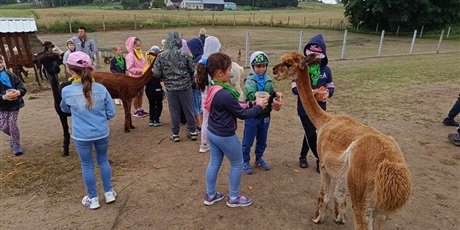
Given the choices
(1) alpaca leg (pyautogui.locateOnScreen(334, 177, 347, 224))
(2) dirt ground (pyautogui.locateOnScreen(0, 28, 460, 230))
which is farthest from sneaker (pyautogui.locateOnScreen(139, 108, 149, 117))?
(1) alpaca leg (pyautogui.locateOnScreen(334, 177, 347, 224))

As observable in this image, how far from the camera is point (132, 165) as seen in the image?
4723 mm

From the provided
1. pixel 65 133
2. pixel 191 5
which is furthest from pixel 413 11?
pixel 191 5

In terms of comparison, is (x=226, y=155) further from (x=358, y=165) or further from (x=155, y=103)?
(x=155, y=103)

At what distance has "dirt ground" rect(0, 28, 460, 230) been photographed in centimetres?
335

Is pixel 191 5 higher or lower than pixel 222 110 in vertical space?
higher

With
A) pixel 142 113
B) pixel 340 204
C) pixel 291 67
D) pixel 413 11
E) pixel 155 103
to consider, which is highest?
pixel 413 11

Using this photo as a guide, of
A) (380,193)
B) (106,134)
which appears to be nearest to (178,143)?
(106,134)

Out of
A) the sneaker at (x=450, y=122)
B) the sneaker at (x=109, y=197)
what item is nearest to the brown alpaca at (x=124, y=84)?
the sneaker at (x=109, y=197)

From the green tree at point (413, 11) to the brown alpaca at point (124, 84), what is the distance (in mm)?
32186

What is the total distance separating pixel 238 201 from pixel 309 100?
1.50m

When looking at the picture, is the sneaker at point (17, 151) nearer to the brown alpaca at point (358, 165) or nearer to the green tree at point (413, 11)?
the brown alpaca at point (358, 165)

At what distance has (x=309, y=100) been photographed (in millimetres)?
3361

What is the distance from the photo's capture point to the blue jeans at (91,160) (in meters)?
3.29

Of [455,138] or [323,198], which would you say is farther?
[455,138]
